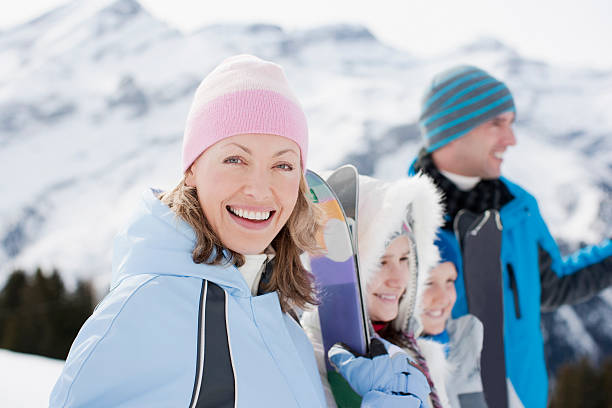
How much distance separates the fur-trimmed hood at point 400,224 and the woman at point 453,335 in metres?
0.15

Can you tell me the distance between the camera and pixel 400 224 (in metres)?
1.65

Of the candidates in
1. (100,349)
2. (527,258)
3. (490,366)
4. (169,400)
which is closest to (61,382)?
(100,349)

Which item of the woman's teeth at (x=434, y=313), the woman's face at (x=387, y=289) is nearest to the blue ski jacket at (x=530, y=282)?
the woman's teeth at (x=434, y=313)

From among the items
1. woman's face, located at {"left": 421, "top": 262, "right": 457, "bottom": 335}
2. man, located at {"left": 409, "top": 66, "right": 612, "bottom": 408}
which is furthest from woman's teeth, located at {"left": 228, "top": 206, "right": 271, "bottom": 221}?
man, located at {"left": 409, "top": 66, "right": 612, "bottom": 408}

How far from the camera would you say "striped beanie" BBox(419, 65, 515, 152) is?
2.30 m

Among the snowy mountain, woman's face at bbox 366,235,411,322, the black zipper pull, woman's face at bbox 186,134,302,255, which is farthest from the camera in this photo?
the snowy mountain

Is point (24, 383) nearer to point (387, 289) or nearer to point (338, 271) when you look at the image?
point (338, 271)

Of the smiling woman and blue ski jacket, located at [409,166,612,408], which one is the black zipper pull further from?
the smiling woman

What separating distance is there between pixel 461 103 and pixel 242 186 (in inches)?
61.1

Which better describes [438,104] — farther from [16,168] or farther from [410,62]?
[410,62]

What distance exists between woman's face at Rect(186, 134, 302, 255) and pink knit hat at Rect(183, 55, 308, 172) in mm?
23

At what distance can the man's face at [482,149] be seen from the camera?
228 centimetres

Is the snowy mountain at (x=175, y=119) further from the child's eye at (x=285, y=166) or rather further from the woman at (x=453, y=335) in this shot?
the child's eye at (x=285, y=166)

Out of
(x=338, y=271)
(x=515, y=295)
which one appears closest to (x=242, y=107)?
(x=338, y=271)
